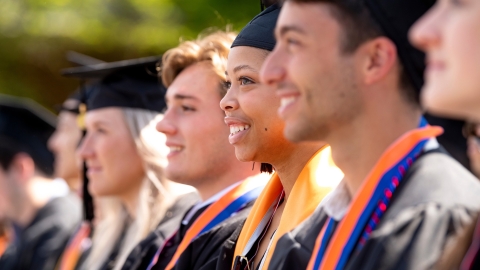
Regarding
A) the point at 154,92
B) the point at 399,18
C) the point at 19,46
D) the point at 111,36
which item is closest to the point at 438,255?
the point at 399,18

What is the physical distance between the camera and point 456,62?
5.67ft

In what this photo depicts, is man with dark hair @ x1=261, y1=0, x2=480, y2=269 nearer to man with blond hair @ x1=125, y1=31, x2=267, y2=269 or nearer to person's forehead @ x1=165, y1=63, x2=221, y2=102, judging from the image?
man with blond hair @ x1=125, y1=31, x2=267, y2=269

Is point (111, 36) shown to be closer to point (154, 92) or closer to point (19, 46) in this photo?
point (19, 46)

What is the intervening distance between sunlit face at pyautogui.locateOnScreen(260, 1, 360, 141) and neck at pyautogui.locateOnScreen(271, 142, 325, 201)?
0.91m

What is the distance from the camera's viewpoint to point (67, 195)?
7.79m

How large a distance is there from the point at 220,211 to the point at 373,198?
1.88 meters

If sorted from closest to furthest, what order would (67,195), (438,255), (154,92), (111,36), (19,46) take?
1. (438,255)
2. (154,92)
3. (67,195)
4. (111,36)
5. (19,46)

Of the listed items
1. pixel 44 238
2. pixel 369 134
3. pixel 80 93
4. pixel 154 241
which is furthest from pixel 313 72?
pixel 44 238

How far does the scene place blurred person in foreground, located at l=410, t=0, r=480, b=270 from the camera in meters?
1.71

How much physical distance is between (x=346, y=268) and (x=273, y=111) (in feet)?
4.18

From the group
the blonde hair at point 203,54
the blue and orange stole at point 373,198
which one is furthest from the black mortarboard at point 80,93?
the blue and orange stole at point 373,198

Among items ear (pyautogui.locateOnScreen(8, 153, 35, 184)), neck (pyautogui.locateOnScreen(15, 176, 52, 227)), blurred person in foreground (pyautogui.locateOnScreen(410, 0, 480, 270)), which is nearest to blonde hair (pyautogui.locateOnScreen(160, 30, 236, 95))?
blurred person in foreground (pyautogui.locateOnScreen(410, 0, 480, 270))

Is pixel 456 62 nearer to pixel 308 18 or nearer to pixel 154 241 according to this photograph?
pixel 308 18

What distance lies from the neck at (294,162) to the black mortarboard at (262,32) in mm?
434
